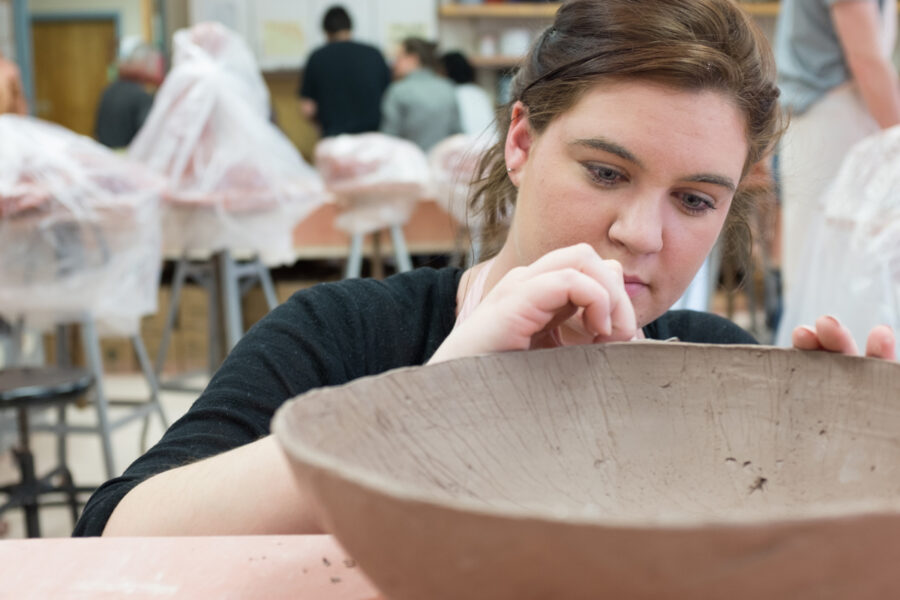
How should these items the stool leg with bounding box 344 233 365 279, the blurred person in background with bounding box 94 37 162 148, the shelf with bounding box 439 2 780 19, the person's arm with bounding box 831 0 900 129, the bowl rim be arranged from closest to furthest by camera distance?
the bowl rim → the person's arm with bounding box 831 0 900 129 → the stool leg with bounding box 344 233 365 279 → the blurred person in background with bounding box 94 37 162 148 → the shelf with bounding box 439 2 780 19

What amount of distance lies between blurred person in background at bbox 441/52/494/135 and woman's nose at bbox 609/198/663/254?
361 centimetres

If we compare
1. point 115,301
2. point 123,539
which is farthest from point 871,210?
point 115,301

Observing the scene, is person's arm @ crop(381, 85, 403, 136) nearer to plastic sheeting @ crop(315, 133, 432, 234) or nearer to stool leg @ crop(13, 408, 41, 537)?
plastic sheeting @ crop(315, 133, 432, 234)

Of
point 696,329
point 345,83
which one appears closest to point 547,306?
point 696,329

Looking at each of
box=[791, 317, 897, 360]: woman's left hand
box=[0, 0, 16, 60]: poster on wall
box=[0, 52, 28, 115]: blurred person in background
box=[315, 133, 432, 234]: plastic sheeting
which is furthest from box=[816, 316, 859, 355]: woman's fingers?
box=[0, 0, 16, 60]: poster on wall

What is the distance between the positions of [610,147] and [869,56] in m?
1.65

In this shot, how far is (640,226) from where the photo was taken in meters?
0.79

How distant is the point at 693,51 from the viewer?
86 cm

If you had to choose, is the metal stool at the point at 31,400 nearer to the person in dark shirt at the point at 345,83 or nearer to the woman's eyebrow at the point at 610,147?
the woman's eyebrow at the point at 610,147

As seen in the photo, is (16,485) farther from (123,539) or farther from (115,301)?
(123,539)

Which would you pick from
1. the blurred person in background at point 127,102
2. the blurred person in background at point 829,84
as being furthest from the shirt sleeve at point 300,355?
the blurred person in background at point 127,102

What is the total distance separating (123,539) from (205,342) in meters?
3.71

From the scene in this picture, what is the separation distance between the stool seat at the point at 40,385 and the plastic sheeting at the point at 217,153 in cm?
65

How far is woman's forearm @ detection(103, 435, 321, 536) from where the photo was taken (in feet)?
2.24
